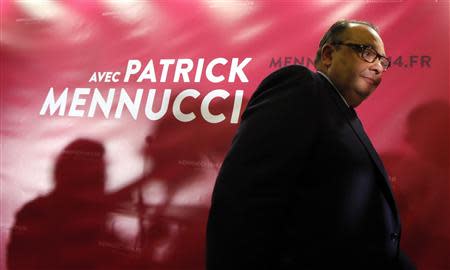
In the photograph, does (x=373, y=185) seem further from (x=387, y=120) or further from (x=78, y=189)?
(x=78, y=189)

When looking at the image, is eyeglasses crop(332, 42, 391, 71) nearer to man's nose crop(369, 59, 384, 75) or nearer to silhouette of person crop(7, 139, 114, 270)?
man's nose crop(369, 59, 384, 75)

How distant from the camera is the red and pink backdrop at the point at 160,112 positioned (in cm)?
181

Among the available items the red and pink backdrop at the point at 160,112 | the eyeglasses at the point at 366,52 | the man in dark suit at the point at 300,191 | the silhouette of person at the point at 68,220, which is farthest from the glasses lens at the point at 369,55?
the silhouette of person at the point at 68,220

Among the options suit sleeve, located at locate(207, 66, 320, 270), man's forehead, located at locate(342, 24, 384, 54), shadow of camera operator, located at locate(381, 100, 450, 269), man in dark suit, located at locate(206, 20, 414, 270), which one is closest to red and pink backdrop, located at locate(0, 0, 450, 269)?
shadow of camera operator, located at locate(381, 100, 450, 269)

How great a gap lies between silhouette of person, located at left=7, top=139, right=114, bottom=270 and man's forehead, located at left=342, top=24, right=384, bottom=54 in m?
1.56

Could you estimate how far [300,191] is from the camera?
923mm

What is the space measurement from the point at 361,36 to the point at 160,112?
4.26ft

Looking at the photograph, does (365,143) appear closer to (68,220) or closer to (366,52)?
(366,52)

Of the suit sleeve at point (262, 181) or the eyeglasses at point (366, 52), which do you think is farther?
the eyeglasses at point (366, 52)

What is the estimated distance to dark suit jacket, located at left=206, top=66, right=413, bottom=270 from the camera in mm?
863

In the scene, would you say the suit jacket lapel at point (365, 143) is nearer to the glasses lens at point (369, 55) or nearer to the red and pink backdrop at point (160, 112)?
the glasses lens at point (369, 55)

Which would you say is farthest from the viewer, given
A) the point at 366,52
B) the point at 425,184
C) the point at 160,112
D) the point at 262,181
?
the point at 160,112

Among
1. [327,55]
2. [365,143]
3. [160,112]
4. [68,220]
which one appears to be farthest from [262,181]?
[68,220]

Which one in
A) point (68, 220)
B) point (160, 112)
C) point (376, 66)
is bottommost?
point (68, 220)
